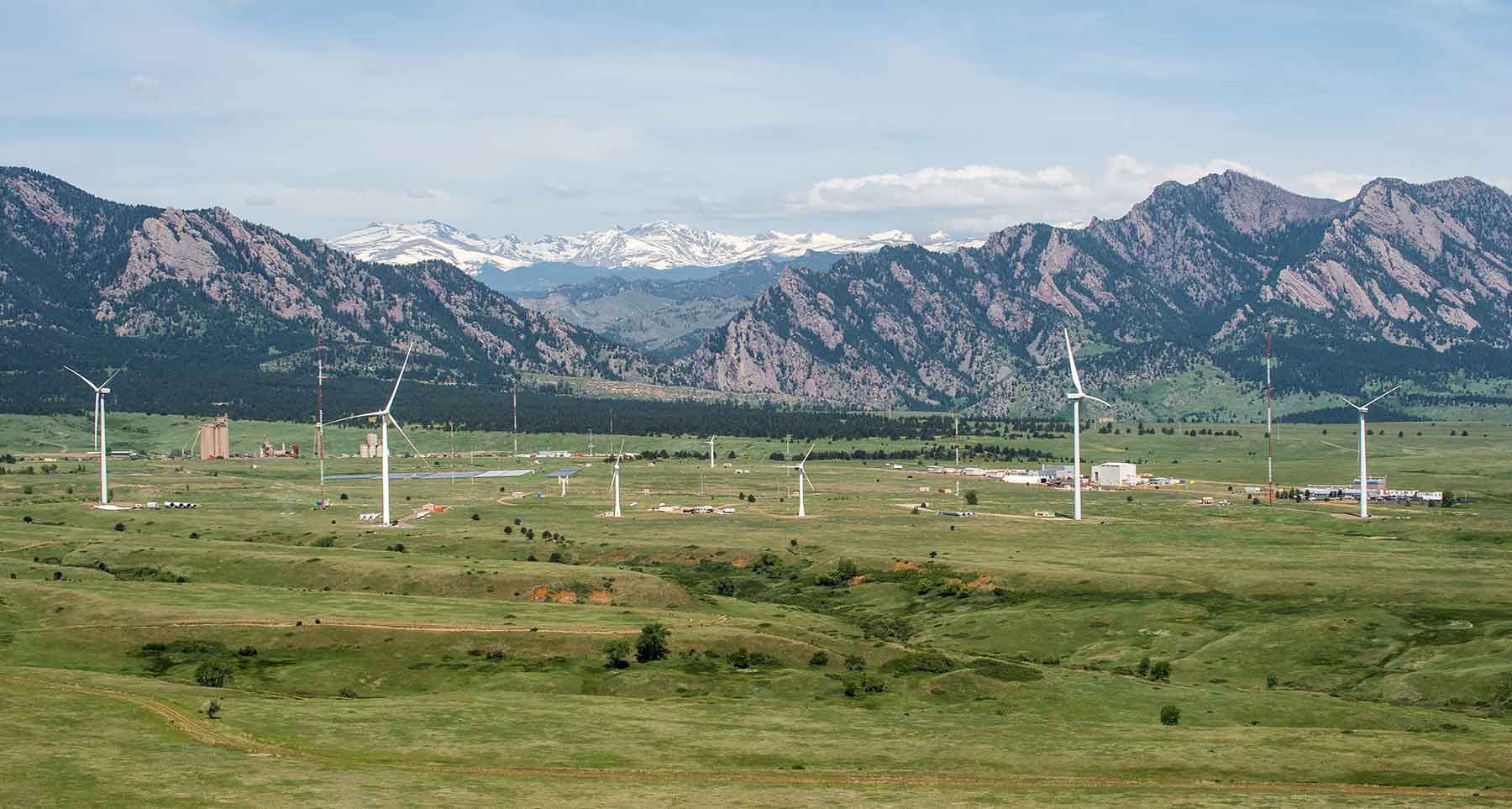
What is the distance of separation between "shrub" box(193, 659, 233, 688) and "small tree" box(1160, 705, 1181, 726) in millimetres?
81630

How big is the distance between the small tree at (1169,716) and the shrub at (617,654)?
168 ft

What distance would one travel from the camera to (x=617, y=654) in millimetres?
149125

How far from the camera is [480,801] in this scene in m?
90.6

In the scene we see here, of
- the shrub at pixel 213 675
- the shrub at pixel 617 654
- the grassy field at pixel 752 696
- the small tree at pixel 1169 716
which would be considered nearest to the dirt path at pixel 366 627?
the grassy field at pixel 752 696

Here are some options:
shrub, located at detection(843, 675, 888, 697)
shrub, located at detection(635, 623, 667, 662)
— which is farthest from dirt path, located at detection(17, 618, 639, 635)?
shrub, located at detection(843, 675, 888, 697)

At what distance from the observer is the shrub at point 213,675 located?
438ft

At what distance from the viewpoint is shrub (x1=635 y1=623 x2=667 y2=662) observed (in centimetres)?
15025

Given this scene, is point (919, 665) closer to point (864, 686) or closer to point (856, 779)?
point (864, 686)

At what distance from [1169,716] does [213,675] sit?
8351cm

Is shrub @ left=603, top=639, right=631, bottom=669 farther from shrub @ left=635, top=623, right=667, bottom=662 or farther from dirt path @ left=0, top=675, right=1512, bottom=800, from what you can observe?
dirt path @ left=0, top=675, right=1512, bottom=800

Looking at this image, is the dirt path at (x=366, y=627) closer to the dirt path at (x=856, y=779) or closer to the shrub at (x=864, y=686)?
the shrub at (x=864, y=686)

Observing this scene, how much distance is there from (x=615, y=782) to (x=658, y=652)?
2067 inches

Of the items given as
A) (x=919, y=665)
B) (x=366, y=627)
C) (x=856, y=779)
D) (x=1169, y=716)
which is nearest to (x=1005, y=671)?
(x=919, y=665)

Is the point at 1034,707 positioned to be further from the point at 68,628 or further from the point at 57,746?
the point at 68,628
